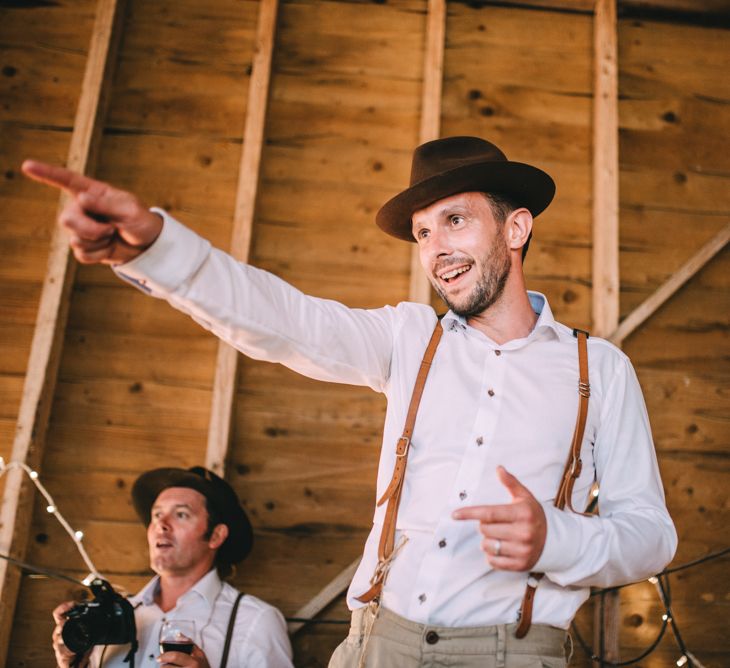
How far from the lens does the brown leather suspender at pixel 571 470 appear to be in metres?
1.41

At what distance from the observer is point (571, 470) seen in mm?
1521

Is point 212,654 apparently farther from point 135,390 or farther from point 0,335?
point 0,335

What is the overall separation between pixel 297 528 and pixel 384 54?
84.9 inches

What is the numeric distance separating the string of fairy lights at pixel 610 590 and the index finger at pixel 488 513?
68.5 inches

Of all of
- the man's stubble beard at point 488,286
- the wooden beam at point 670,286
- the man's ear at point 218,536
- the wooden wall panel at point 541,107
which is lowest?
the man's ear at point 218,536

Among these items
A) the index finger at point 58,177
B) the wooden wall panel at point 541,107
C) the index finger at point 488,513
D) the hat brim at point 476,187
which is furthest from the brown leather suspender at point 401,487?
the wooden wall panel at point 541,107

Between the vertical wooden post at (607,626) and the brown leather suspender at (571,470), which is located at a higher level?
the brown leather suspender at (571,470)

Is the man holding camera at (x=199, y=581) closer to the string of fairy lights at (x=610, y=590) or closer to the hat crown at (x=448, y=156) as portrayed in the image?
the string of fairy lights at (x=610, y=590)

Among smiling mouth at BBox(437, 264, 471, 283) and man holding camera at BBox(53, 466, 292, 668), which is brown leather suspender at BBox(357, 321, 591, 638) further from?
man holding camera at BBox(53, 466, 292, 668)

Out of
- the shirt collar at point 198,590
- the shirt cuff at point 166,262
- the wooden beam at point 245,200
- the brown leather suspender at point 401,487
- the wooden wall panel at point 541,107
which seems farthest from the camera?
the wooden wall panel at point 541,107

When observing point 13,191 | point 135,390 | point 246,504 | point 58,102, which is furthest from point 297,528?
point 58,102

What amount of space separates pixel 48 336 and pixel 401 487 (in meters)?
1.93

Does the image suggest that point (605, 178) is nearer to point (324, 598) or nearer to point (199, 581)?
point (324, 598)

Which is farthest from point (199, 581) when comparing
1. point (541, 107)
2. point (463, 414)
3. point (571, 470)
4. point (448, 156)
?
point (541, 107)
